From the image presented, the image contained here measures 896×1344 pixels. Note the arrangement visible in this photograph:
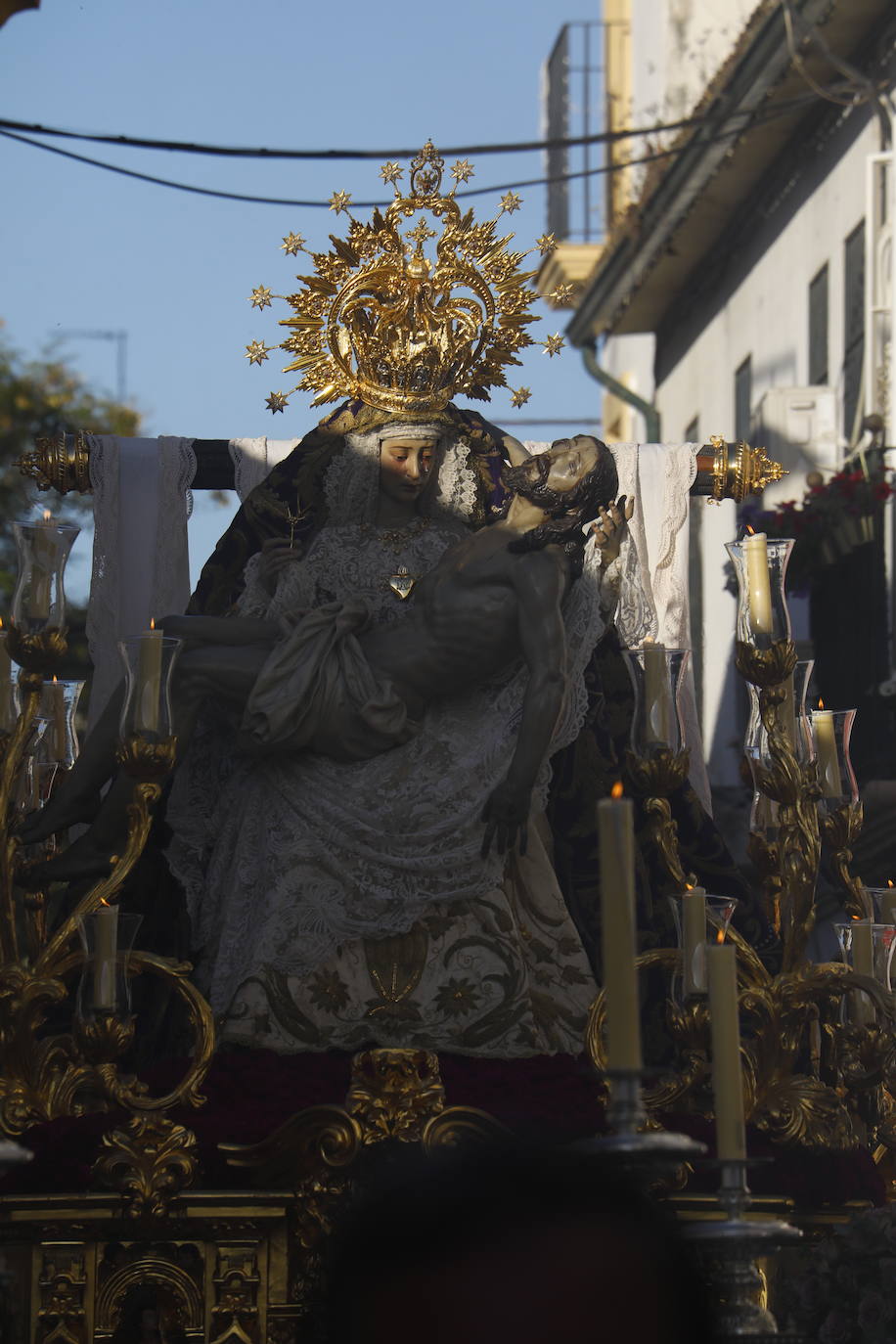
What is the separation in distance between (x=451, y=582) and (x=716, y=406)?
11916 millimetres

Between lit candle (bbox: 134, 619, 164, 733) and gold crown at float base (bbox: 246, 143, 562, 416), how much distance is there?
1.91 meters

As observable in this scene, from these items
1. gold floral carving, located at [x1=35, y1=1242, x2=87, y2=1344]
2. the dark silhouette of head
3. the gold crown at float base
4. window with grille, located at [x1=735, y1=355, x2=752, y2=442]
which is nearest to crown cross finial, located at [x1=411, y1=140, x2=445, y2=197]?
the gold crown at float base

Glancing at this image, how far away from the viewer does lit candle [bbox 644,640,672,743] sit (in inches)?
247

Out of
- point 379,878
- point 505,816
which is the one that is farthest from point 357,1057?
point 505,816

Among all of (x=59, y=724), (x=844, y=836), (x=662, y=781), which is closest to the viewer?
(x=662, y=781)

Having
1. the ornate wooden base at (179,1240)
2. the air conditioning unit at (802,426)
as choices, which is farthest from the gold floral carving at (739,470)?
the air conditioning unit at (802,426)

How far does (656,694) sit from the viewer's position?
20.8 ft

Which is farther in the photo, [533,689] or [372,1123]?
[533,689]

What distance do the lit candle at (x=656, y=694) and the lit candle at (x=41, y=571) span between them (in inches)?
64.4

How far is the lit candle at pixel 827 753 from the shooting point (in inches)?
273

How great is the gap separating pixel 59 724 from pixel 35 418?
15.6 metres

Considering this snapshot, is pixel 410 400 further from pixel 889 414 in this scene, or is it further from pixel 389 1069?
pixel 889 414

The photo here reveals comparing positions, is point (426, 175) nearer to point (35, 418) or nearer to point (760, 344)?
point (760, 344)

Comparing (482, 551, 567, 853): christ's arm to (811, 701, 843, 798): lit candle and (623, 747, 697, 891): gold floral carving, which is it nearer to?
(623, 747, 697, 891): gold floral carving
